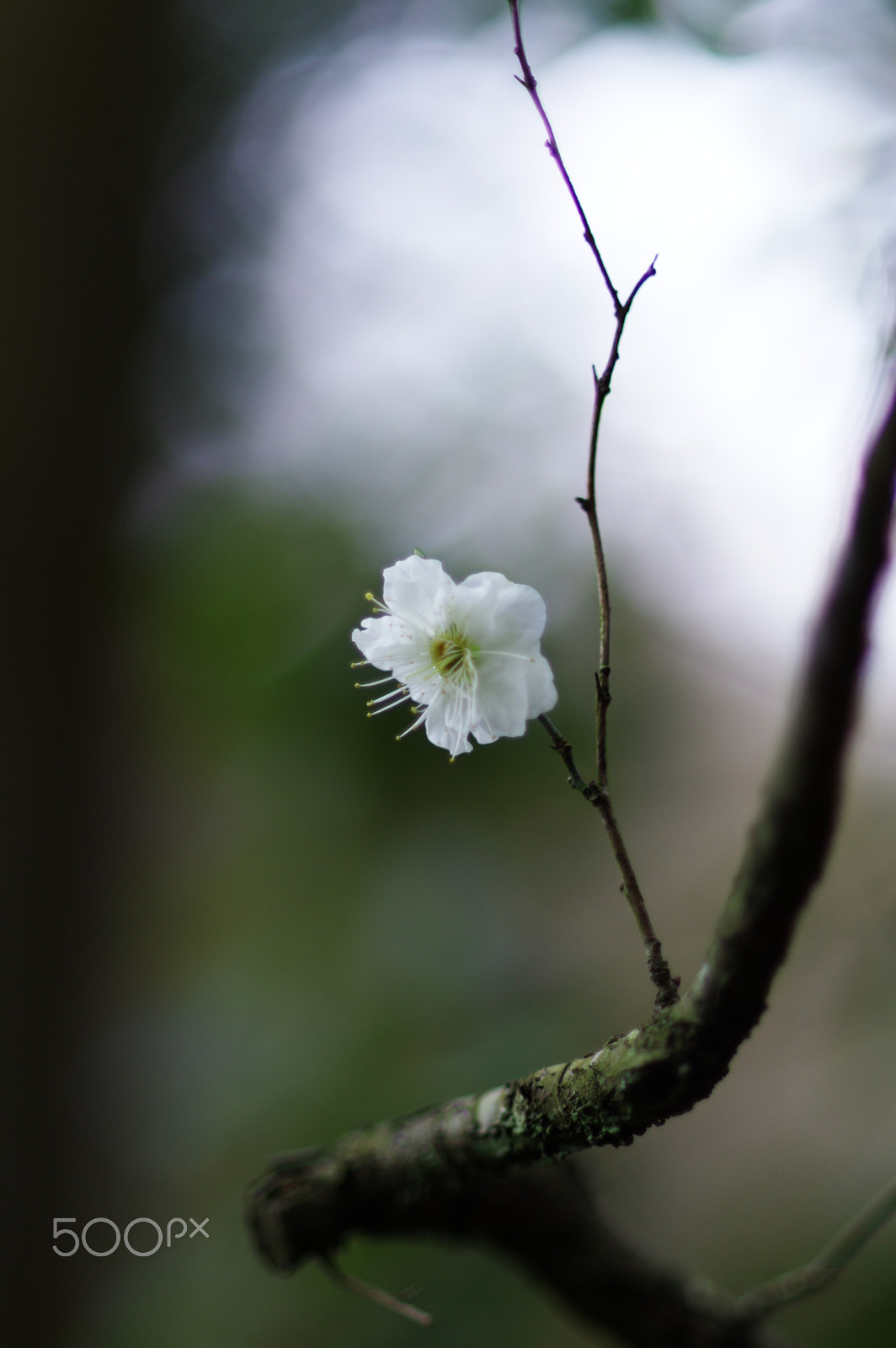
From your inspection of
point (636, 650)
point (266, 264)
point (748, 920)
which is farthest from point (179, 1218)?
point (266, 264)

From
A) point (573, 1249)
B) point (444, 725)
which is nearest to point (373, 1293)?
point (573, 1249)

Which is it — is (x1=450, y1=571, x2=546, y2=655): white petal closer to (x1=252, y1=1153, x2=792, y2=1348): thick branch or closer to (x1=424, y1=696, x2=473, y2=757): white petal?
(x1=424, y1=696, x2=473, y2=757): white petal

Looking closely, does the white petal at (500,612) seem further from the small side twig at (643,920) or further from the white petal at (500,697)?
the small side twig at (643,920)

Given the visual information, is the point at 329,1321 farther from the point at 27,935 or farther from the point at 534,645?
the point at 534,645

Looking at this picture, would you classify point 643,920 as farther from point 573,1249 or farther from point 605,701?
point 573,1249

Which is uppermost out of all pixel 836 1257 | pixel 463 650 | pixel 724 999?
pixel 463 650
